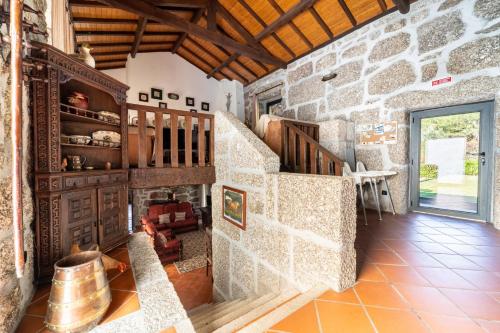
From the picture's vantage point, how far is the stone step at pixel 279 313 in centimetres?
114

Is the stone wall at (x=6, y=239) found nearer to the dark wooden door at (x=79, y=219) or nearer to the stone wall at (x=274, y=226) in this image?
the dark wooden door at (x=79, y=219)

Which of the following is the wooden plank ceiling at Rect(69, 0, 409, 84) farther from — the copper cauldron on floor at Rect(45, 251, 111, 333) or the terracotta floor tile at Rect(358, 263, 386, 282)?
the copper cauldron on floor at Rect(45, 251, 111, 333)

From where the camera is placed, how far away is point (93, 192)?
6.67ft

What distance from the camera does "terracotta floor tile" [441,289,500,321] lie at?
1.16 m

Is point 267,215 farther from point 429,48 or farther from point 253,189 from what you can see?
point 429,48

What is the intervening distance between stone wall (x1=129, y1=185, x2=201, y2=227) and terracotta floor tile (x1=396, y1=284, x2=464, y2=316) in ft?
20.6

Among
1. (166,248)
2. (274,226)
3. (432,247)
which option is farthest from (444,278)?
(166,248)

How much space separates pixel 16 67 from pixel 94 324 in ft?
4.38

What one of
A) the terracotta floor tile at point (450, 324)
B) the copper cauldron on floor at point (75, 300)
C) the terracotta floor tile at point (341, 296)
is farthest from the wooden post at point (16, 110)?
the terracotta floor tile at point (450, 324)

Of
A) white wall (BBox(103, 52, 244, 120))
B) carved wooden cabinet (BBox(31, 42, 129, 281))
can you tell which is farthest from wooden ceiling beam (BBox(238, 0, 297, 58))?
carved wooden cabinet (BBox(31, 42, 129, 281))

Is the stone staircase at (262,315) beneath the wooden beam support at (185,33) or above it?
beneath

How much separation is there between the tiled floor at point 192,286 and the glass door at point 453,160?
3.61 m

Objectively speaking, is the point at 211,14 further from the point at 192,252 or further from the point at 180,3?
the point at 192,252

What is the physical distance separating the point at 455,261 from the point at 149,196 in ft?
21.6
